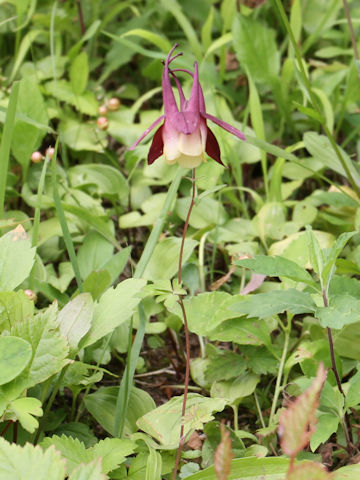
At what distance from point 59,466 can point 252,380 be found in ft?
1.92

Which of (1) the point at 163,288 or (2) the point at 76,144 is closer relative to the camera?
(1) the point at 163,288

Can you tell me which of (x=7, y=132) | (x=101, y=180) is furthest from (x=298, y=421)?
(x=101, y=180)

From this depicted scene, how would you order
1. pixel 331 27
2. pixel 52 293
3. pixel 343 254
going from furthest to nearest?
pixel 331 27
pixel 343 254
pixel 52 293

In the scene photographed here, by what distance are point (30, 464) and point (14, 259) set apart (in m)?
0.49

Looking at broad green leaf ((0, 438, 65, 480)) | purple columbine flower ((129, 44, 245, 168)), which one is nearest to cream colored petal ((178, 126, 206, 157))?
purple columbine flower ((129, 44, 245, 168))

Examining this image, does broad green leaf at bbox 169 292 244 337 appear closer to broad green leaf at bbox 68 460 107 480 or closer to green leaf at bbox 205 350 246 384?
green leaf at bbox 205 350 246 384

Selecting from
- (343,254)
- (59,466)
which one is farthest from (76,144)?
(59,466)

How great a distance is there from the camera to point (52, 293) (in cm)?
152

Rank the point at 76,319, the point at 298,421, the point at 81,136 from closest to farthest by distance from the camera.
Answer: the point at 298,421 < the point at 76,319 < the point at 81,136

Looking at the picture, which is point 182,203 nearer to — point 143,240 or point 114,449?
point 143,240

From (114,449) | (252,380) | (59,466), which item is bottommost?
(252,380)

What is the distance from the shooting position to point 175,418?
1.22 meters

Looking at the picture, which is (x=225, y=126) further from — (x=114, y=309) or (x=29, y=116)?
(x=29, y=116)

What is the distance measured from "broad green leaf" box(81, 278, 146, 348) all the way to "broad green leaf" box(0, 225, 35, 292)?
0.16 meters
